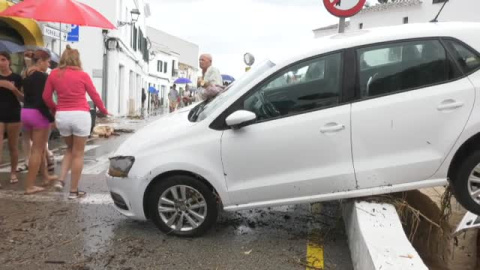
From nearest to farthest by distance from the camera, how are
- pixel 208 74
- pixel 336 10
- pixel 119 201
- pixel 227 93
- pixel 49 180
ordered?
pixel 119 201
pixel 227 93
pixel 336 10
pixel 49 180
pixel 208 74

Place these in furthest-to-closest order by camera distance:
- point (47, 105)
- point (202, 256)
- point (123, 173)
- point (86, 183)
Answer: point (86, 183) → point (47, 105) → point (123, 173) → point (202, 256)

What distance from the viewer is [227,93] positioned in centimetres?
502

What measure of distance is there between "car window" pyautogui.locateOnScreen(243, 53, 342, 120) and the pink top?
2320 mm

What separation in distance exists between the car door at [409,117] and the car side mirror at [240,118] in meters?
0.92

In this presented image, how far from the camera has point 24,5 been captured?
24.7ft

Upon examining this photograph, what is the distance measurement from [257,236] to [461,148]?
6.74 ft

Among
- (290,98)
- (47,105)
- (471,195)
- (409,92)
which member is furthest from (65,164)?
(471,195)

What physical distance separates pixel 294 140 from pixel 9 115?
407 centimetres

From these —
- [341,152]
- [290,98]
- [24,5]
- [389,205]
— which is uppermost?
[24,5]

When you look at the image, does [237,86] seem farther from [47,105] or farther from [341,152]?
[47,105]

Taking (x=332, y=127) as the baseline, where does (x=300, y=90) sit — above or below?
above

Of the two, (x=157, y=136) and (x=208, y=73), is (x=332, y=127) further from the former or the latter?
(x=208, y=73)

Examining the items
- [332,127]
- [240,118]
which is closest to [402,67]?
[332,127]

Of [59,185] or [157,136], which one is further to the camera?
[59,185]
